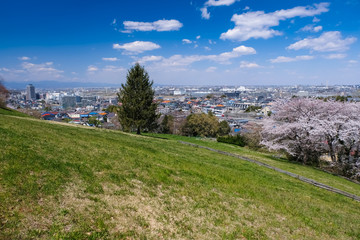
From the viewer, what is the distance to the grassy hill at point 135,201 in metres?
4.70

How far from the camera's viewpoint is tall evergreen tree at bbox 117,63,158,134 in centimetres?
2211

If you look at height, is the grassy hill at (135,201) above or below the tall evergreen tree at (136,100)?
below

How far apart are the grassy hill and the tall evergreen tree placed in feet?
40.9

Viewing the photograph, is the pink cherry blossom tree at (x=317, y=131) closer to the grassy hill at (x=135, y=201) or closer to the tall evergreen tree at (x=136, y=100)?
the grassy hill at (x=135, y=201)

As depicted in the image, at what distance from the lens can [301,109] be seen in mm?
18828

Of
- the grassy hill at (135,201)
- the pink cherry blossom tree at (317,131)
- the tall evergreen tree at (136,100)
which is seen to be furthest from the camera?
the tall evergreen tree at (136,100)

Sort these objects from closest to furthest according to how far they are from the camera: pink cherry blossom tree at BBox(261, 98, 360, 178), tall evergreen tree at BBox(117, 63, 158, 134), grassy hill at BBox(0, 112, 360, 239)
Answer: grassy hill at BBox(0, 112, 360, 239) < pink cherry blossom tree at BBox(261, 98, 360, 178) < tall evergreen tree at BBox(117, 63, 158, 134)

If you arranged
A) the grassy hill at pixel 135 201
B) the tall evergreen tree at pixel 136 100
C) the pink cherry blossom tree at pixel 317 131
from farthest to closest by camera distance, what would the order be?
the tall evergreen tree at pixel 136 100, the pink cherry blossom tree at pixel 317 131, the grassy hill at pixel 135 201

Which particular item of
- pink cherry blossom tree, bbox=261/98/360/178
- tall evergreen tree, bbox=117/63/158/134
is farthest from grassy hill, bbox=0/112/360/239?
tall evergreen tree, bbox=117/63/158/134

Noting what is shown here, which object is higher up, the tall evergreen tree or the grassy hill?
the tall evergreen tree

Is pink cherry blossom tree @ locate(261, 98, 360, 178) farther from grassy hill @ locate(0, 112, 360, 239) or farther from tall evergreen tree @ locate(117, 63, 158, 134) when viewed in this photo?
tall evergreen tree @ locate(117, 63, 158, 134)

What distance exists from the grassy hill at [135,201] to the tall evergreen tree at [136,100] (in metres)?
12.5

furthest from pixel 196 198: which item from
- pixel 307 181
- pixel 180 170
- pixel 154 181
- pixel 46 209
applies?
pixel 307 181

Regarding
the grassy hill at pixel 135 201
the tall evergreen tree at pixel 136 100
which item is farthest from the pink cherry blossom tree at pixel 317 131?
the tall evergreen tree at pixel 136 100
